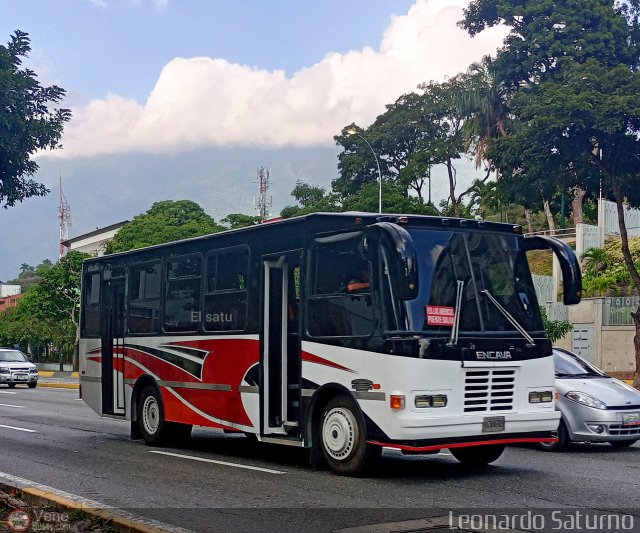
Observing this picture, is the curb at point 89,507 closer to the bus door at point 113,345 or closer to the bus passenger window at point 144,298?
the bus passenger window at point 144,298

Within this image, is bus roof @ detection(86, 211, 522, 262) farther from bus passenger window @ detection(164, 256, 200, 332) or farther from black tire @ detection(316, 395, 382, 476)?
bus passenger window @ detection(164, 256, 200, 332)

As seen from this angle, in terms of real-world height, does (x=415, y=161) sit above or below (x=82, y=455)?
above

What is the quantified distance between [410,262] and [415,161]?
50705 millimetres

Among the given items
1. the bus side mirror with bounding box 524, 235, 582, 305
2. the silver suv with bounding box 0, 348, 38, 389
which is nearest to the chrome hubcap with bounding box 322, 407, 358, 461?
the bus side mirror with bounding box 524, 235, 582, 305

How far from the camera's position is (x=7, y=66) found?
14562mm

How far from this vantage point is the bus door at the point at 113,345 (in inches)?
639

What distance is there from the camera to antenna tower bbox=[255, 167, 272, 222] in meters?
83.6

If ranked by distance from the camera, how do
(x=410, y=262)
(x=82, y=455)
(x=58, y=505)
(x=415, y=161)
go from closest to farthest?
(x=58, y=505) → (x=410, y=262) → (x=82, y=455) → (x=415, y=161)

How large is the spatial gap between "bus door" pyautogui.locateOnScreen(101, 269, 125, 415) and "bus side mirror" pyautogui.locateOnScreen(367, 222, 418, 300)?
7.04 metres

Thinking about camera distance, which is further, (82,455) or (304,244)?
(82,455)

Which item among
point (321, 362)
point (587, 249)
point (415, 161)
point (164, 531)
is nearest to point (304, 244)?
point (321, 362)

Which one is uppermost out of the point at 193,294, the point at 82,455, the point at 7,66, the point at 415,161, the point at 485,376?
the point at 415,161

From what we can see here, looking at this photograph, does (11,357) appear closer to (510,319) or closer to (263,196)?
(510,319)

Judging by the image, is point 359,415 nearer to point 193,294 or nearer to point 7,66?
point 193,294
